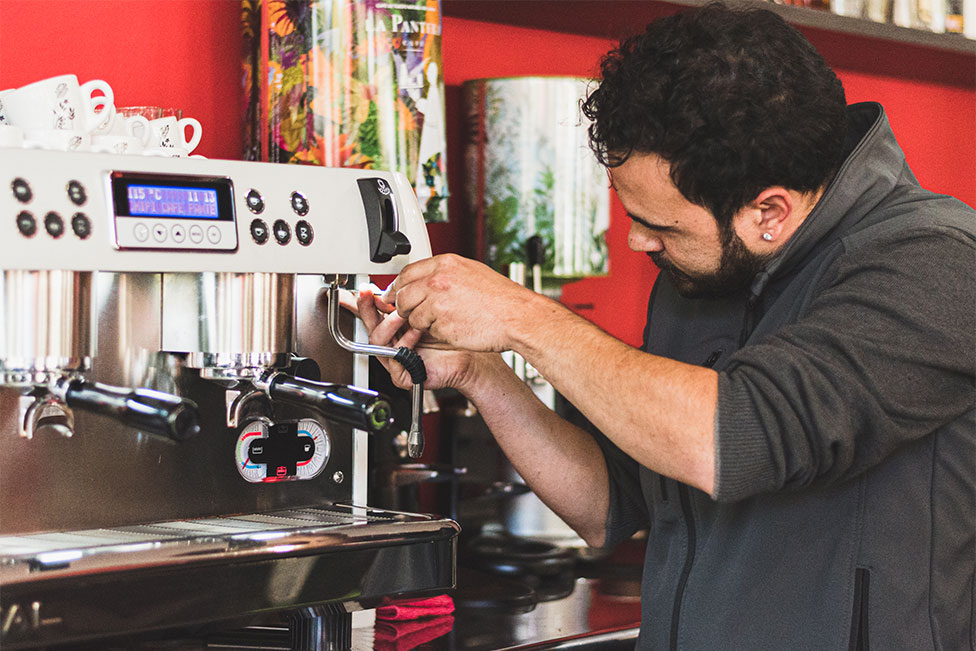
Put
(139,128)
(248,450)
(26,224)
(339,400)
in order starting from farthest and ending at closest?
1. (139,128)
2. (248,450)
3. (339,400)
4. (26,224)

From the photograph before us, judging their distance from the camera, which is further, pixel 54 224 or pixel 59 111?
pixel 59 111

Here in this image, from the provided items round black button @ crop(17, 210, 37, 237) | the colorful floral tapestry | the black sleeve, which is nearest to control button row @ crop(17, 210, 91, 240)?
round black button @ crop(17, 210, 37, 237)

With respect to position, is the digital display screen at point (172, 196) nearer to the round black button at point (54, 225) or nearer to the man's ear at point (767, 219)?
the round black button at point (54, 225)

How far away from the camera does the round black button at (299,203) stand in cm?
115

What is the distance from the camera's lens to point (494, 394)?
1402 millimetres

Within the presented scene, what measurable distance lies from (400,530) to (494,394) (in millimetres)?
293

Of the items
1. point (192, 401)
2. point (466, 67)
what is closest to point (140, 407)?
point (192, 401)

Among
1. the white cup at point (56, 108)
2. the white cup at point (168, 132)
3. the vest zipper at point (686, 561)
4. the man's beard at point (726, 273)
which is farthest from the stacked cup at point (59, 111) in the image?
the vest zipper at point (686, 561)

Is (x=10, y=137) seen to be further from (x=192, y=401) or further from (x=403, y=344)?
(x=403, y=344)

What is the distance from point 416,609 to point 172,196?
664mm

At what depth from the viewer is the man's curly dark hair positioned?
113 cm

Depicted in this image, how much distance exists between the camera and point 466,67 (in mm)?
2053

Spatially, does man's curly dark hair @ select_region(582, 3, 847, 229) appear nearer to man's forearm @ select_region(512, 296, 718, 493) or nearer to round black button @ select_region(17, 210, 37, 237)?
man's forearm @ select_region(512, 296, 718, 493)

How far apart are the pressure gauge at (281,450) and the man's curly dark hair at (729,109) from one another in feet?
1.45
